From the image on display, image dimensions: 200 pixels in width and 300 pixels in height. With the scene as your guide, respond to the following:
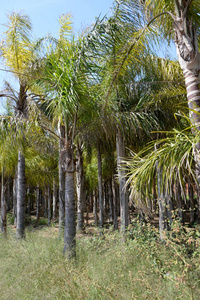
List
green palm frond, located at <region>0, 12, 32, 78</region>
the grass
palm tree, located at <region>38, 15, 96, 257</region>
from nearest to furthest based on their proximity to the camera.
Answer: the grass → palm tree, located at <region>38, 15, 96, 257</region> → green palm frond, located at <region>0, 12, 32, 78</region>

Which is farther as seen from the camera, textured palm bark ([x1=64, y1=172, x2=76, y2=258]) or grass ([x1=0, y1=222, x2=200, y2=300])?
textured palm bark ([x1=64, y1=172, x2=76, y2=258])

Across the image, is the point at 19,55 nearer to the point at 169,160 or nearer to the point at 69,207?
the point at 69,207

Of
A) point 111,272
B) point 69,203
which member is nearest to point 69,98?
Result: point 69,203

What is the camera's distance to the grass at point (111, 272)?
3.93m

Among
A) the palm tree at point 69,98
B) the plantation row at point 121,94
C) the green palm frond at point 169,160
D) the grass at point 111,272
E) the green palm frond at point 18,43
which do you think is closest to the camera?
the grass at point 111,272

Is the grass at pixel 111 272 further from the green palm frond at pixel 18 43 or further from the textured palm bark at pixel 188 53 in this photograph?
the green palm frond at pixel 18 43

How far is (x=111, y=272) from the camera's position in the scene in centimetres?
515

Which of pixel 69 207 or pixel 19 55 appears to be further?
pixel 19 55

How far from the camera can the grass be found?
3.93 metres

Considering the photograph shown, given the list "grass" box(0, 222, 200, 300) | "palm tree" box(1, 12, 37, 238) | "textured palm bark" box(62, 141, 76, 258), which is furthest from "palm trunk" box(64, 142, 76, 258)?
"palm tree" box(1, 12, 37, 238)

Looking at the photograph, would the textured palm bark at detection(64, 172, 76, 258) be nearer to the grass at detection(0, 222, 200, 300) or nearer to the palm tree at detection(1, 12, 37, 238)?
the grass at detection(0, 222, 200, 300)

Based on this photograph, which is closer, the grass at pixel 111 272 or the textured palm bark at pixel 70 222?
the grass at pixel 111 272

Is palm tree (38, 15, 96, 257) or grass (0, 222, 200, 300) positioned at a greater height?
palm tree (38, 15, 96, 257)

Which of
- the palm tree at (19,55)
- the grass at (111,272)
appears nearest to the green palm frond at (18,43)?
the palm tree at (19,55)
